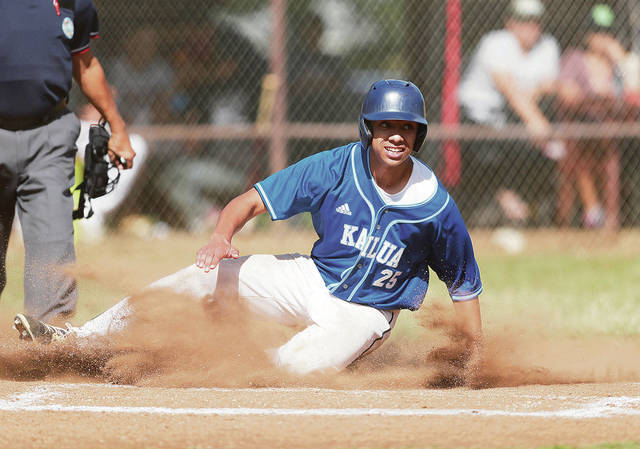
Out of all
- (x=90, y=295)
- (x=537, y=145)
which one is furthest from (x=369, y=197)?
(x=537, y=145)

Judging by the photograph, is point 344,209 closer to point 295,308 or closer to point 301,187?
point 301,187

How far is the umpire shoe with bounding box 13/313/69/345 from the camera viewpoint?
454cm

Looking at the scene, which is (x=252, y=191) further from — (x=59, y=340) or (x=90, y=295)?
(x=90, y=295)

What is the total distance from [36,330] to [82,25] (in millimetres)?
1702

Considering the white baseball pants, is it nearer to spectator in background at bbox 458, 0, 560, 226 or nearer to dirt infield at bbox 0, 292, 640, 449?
dirt infield at bbox 0, 292, 640, 449

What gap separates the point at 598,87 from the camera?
34.6 ft

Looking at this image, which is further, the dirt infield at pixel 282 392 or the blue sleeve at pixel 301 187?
the blue sleeve at pixel 301 187

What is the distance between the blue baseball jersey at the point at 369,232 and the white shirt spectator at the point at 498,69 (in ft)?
19.1

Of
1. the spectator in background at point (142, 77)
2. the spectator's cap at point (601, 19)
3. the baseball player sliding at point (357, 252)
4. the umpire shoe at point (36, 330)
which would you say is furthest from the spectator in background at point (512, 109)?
the umpire shoe at point (36, 330)

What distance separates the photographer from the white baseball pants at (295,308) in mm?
4754

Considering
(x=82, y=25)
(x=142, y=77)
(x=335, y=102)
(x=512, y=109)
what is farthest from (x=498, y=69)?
(x=82, y=25)

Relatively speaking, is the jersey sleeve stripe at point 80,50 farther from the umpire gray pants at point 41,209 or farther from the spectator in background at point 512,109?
the spectator in background at point 512,109

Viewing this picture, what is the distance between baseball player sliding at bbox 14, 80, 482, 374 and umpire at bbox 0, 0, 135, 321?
345 millimetres

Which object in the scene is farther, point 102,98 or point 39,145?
point 102,98
